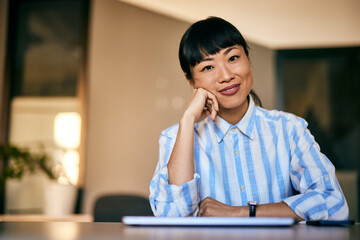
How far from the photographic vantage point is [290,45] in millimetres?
3564

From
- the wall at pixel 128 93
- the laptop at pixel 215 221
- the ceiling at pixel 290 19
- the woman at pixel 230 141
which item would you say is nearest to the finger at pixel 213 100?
the woman at pixel 230 141

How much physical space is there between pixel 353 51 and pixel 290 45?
0.60m

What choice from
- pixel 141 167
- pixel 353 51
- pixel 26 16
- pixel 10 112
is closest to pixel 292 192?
pixel 141 167

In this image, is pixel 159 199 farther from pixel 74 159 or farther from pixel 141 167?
pixel 74 159

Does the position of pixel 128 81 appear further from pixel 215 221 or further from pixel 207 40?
pixel 215 221

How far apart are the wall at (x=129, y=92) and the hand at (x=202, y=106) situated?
1896mm

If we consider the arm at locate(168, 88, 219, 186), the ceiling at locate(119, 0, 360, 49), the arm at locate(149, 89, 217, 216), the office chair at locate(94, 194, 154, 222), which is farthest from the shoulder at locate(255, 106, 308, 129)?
the ceiling at locate(119, 0, 360, 49)

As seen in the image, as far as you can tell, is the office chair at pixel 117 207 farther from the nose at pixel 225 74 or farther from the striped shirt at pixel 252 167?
the nose at pixel 225 74

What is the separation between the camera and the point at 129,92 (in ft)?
10.9

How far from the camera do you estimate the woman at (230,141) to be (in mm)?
1233

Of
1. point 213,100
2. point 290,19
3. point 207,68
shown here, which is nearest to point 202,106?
point 213,100

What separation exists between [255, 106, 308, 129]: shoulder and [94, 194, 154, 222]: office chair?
0.95 meters

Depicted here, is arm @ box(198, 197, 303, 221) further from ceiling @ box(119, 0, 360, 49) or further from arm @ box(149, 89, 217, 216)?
ceiling @ box(119, 0, 360, 49)

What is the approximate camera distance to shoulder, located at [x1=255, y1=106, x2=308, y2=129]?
1.38 m
